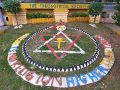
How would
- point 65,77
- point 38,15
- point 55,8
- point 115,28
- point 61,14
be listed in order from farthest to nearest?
point 38,15
point 61,14
point 55,8
point 115,28
point 65,77

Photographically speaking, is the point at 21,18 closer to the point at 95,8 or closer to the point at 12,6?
the point at 12,6

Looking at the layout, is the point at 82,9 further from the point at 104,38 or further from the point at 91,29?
the point at 104,38

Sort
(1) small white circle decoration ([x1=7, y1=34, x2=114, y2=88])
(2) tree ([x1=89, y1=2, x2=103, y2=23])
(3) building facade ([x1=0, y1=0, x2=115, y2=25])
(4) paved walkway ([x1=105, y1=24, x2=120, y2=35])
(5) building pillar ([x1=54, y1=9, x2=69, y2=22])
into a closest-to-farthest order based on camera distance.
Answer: (1) small white circle decoration ([x1=7, y1=34, x2=114, y2=88]) < (2) tree ([x1=89, y1=2, x2=103, y2=23]) < (4) paved walkway ([x1=105, y1=24, x2=120, y2=35]) < (3) building facade ([x1=0, y1=0, x2=115, y2=25]) < (5) building pillar ([x1=54, y1=9, x2=69, y2=22])

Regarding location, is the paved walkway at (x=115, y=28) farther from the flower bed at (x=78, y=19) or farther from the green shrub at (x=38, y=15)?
the green shrub at (x=38, y=15)

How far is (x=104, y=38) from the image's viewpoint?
63.0 feet

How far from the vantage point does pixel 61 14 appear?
70.5ft

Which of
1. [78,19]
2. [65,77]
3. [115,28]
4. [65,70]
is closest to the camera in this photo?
[65,77]

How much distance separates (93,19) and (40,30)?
5.85m

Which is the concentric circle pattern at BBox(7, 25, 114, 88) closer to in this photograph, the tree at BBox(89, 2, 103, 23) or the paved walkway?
the paved walkway

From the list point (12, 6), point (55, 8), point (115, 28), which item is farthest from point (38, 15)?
point (115, 28)

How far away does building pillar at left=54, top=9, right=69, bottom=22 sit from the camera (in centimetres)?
2131

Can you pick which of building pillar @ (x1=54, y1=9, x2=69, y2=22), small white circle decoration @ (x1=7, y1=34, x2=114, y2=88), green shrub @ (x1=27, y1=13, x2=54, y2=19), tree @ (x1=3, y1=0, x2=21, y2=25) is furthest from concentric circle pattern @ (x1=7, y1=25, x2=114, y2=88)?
building pillar @ (x1=54, y1=9, x2=69, y2=22)

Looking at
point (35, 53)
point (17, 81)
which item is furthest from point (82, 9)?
point (17, 81)

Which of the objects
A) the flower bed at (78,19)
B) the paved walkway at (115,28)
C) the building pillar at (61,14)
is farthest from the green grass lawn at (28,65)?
the building pillar at (61,14)
